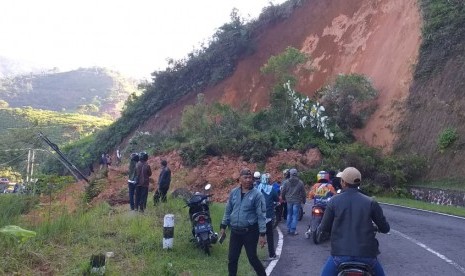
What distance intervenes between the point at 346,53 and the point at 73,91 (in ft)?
469

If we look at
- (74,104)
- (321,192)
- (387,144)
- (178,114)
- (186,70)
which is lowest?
(321,192)

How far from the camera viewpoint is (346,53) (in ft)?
129

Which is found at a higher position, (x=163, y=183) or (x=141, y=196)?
(x=163, y=183)

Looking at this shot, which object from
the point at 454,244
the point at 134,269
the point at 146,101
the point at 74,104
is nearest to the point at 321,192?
the point at 454,244

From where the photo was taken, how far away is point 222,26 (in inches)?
1827

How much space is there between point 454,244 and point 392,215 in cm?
535

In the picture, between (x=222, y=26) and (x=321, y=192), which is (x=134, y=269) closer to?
(x=321, y=192)

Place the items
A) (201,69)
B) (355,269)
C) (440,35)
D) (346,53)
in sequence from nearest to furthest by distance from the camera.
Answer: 1. (355,269)
2. (440,35)
3. (346,53)
4. (201,69)

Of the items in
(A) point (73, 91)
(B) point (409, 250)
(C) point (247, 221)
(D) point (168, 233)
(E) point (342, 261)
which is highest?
(A) point (73, 91)

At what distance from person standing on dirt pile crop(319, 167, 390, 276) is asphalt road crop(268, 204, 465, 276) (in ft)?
11.5

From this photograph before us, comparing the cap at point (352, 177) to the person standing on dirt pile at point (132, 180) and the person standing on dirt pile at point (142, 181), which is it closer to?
the person standing on dirt pile at point (142, 181)

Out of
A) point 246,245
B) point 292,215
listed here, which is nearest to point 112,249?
point 246,245

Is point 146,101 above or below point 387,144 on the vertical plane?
above

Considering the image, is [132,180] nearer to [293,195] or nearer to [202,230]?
[293,195]
